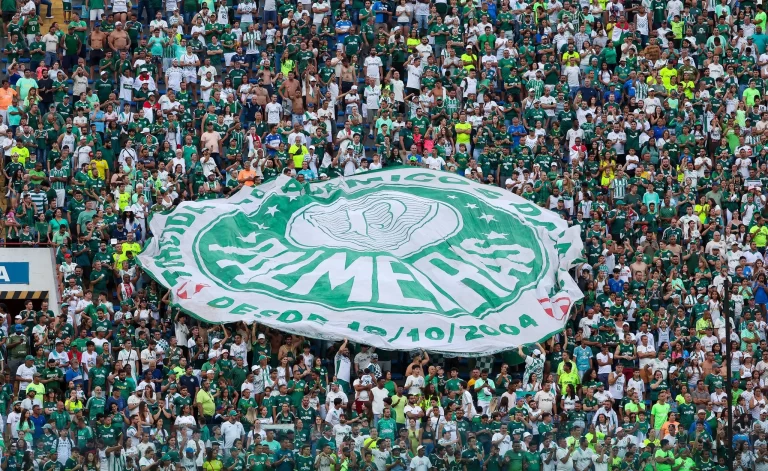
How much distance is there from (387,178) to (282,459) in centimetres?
763

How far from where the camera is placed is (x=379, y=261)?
34875mm

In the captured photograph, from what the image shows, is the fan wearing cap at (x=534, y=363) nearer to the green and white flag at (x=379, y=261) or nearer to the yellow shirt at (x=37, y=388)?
the green and white flag at (x=379, y=261)

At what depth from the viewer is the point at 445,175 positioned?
36.8 meters

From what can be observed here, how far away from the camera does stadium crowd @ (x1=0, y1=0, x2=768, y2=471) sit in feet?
101

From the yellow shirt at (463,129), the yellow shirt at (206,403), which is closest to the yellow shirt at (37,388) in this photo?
the yellow shirt at (206,403)

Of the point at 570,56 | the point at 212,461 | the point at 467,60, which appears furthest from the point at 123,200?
the point at 570,56

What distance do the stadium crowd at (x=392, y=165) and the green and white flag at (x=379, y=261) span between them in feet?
1.18

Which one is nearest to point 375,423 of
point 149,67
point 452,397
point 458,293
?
point 452,397

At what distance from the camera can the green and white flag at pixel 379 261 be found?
33.6 meters

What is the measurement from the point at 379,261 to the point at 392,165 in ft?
8.99

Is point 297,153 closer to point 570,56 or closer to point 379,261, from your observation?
point 379,261

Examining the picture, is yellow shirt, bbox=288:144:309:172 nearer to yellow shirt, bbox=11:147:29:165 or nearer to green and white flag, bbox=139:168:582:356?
green and white flag, bbox=139:168:582:356

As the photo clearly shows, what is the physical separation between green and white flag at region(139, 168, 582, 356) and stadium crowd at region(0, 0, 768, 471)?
1.18 ft

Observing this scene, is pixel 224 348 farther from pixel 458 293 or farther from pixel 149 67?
pixel 149 67
